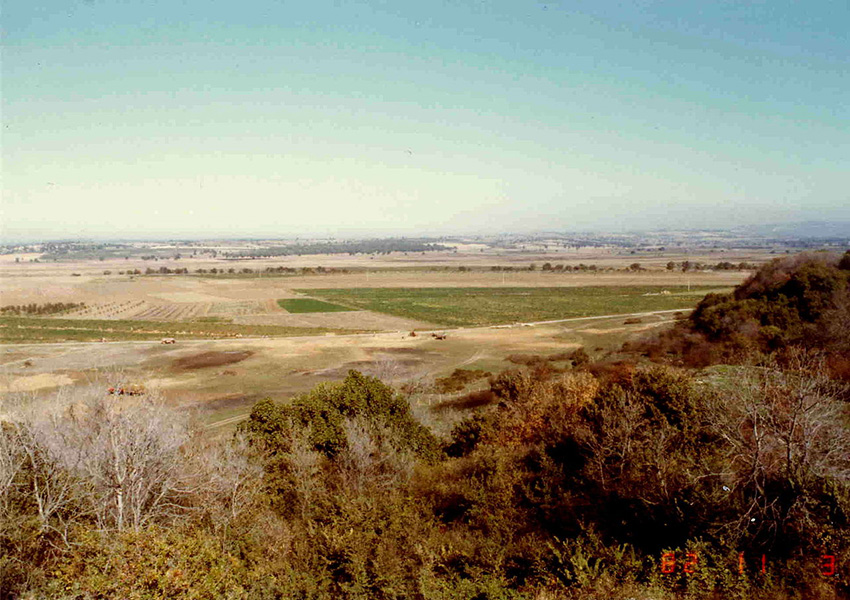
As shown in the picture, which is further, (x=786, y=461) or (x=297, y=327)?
(x=297, y=327)

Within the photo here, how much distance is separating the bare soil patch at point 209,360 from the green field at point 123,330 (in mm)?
12039

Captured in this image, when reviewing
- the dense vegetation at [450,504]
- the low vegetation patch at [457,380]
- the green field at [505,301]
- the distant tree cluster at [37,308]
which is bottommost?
the low vegetation patch at [457,380]

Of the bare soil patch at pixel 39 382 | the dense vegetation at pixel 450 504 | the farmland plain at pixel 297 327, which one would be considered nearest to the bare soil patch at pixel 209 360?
the farmland plain at pixel 297 327

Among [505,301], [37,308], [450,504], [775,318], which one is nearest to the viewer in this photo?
[450,504]

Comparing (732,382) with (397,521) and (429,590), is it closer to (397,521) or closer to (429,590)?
(397,521)

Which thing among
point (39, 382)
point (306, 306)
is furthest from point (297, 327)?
point (39, 382)

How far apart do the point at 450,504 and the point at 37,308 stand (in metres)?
101

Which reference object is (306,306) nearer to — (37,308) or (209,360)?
(37,308)

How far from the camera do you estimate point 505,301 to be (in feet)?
343

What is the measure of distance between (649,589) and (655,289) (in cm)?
11527

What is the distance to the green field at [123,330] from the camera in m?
68.3

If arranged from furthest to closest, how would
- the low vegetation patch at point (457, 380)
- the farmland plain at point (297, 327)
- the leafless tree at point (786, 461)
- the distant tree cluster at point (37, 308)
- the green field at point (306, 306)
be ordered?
the green field at point (306, 306) < the distant tree cluster at point (37, 308) < the farmland plain at point (297, 327) < the low vegetation patch at point (457, 380) < the leafless tree at point (786, 461)
